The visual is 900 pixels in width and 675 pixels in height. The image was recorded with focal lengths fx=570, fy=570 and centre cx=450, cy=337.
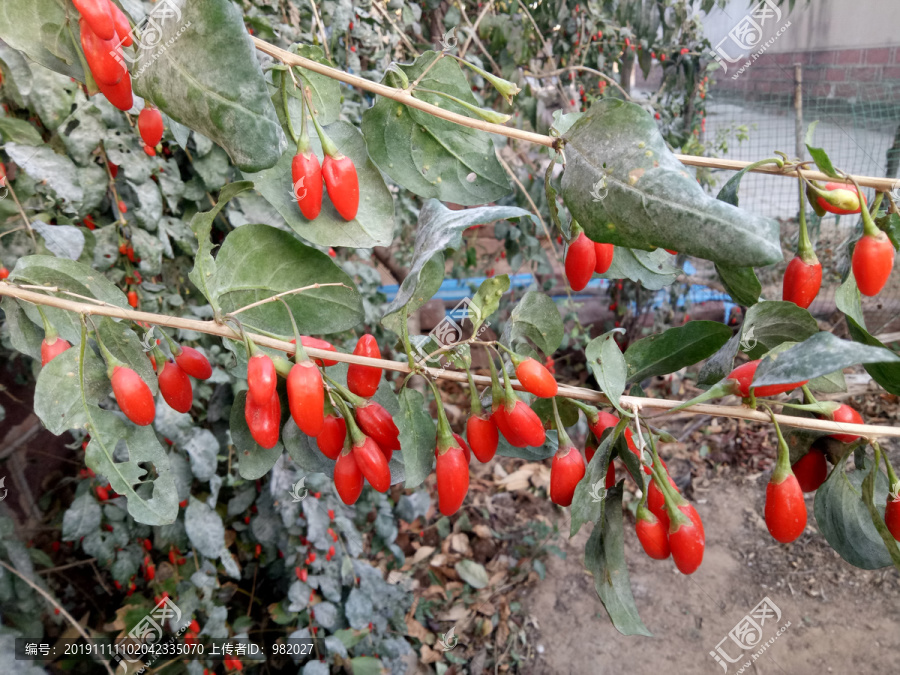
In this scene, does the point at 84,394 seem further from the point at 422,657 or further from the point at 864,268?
the point at 422,657

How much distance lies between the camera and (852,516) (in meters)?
0.57

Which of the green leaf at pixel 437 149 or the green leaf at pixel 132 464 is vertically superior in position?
the green leaf at pixel 437 149

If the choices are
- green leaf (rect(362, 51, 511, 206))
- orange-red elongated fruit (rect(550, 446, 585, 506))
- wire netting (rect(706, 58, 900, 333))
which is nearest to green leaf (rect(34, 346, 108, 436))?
green leaf (rect(362, 51, 511, 206))

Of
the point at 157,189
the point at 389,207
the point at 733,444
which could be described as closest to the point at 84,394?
the point at 389,207

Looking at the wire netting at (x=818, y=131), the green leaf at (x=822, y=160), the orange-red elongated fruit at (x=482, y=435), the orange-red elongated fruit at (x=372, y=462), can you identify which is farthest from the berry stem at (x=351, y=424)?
the wire netting at (x=818, y=131)

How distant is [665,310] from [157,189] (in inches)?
109

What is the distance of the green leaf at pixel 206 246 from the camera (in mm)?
478

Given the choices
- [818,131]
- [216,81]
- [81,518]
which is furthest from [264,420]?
[818,131]

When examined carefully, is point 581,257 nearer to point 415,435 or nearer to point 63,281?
point 415,435

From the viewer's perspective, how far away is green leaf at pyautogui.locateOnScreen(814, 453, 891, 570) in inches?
22.1

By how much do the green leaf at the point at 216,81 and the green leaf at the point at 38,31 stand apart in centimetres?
9

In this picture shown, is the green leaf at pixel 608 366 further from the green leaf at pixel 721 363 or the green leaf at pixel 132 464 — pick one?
the green leaf at pixel 132 464

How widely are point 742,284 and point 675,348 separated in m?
0.10

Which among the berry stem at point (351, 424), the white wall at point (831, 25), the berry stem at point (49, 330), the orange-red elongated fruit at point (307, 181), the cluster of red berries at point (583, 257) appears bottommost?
the berry stem at point (351, 424)
